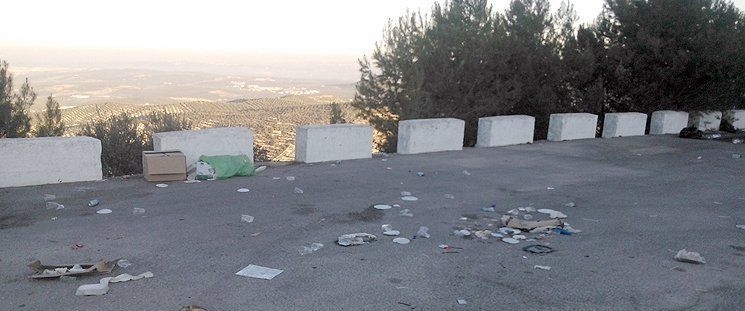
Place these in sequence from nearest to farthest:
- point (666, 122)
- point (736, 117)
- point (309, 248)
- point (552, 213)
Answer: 1. point (309, 248)
2. point (552, 213)
3. point (666, 122)
4. point (736, 117)

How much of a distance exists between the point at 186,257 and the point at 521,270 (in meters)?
3.37

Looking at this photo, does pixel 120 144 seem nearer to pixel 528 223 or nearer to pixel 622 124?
pixel 528 223

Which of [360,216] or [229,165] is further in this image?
[229,165]

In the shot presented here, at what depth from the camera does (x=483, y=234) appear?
265 inches

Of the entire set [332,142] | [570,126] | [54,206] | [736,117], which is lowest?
[54,206]

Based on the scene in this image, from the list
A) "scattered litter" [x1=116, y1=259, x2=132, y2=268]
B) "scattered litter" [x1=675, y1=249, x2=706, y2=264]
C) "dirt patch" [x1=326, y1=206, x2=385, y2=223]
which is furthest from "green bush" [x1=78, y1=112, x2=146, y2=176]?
"scattered litter" [x1=675, y1=249, x2=706, y2=264]

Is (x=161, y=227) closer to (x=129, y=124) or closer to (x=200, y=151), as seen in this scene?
(x=200, y=151)

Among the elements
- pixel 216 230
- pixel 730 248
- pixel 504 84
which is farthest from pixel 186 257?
pixel 504 84

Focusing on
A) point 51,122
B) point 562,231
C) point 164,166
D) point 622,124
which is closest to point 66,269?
point 164,166

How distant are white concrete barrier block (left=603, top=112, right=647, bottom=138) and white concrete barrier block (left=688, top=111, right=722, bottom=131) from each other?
383 centimetres

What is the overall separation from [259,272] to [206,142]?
5.80 m

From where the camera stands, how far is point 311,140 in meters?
11.7

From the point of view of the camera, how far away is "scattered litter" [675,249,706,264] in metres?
5.88

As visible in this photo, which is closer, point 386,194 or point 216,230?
point 216,230
